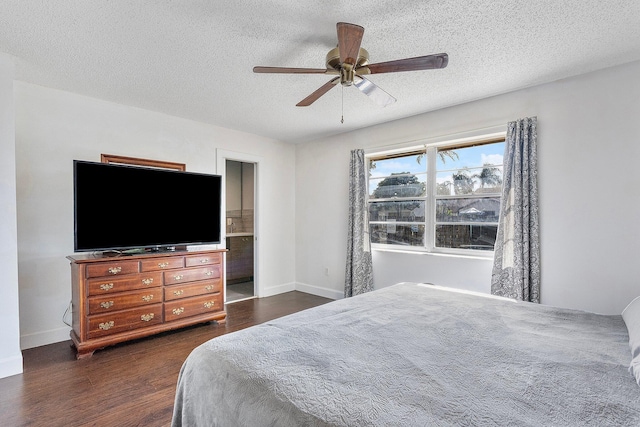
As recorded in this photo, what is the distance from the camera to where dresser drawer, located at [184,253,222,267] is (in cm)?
343

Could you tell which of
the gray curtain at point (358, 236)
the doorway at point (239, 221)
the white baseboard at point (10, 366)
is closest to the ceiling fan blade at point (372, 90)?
the gray curtain at point (358, 236)

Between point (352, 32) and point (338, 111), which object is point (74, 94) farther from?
point (352, 32)

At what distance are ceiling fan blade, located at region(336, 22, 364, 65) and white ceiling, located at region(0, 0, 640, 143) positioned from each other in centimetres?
31

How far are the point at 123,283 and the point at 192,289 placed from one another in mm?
709

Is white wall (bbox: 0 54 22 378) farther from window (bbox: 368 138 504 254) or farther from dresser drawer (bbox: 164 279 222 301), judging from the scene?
window (bbox: 368 138 504 254)

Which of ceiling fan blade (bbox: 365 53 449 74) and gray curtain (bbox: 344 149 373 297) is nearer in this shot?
ceiling fan blade (bbox: 365 53 449 74)

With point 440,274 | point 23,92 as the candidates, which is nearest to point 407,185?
point 440,274

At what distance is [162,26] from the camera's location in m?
2.09

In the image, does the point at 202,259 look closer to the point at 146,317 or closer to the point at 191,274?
the point at 191,274

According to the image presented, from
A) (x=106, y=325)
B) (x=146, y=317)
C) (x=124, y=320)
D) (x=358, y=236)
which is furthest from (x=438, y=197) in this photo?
(x=106, y=325)

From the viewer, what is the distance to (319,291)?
505 cm

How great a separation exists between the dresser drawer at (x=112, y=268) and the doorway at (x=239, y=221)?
8.88ft

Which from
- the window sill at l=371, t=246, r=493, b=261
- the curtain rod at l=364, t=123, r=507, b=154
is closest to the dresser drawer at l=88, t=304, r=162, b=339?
the window sill at l=371, t=246, r=493, b=261

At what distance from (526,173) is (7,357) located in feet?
16.2
